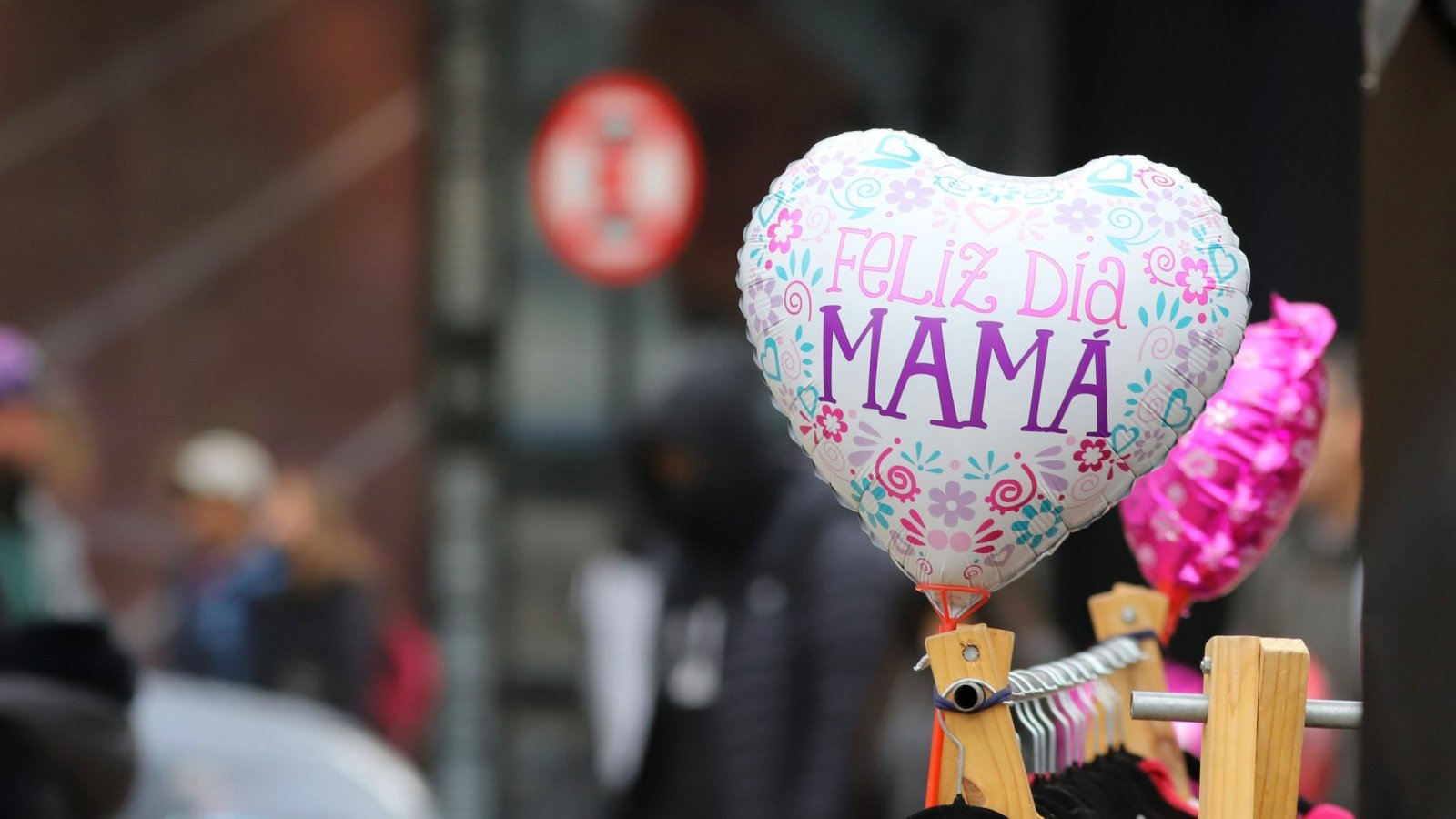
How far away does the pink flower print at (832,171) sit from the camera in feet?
4.56

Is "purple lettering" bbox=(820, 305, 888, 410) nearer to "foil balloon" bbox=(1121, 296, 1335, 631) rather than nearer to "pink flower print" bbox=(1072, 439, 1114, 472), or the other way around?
"pink flower print" bbox=(1072, 439, 1114, 472)

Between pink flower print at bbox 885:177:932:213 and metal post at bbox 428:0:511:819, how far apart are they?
5.66 m

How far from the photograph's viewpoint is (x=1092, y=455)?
138 cm

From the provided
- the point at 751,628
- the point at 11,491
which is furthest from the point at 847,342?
the point at 11,491

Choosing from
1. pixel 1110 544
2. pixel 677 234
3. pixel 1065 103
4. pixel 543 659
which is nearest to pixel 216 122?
pixel 677 234

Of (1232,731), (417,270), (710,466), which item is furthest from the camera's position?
(417,270)

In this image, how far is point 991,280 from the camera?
134 centimetres

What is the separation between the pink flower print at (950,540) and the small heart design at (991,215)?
0.22 meters

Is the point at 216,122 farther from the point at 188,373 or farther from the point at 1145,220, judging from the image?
the point at 1145,220

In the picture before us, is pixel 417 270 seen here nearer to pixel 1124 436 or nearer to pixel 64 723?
pixel 64 723

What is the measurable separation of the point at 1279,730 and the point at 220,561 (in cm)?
429

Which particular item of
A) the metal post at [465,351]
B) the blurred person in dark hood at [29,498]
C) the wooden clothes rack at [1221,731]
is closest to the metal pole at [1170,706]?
the wooden clothes rack at [1221,731]

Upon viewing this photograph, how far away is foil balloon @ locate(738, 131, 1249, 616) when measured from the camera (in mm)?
1340

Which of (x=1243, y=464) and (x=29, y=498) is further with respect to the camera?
(x=29, y=498)
